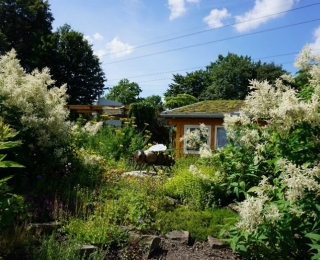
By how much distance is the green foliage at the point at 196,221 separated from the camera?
3.82 meters

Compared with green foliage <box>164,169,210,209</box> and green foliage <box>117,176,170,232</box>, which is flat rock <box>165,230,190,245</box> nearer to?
green foliage <box>117,176,170,232</box>

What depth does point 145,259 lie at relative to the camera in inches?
131

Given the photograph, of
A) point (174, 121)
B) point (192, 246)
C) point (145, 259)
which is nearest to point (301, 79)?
point (192, 246)

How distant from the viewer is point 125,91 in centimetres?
3994

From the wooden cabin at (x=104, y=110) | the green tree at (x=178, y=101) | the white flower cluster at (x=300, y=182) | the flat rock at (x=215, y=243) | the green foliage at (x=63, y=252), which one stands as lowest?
the flat rock at (x=215, y=243)

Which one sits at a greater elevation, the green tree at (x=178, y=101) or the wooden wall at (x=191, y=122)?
the green tree at (x=178, y=101)

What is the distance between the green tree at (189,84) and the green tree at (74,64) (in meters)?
10.8

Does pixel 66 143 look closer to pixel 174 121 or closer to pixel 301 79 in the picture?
pixel 301 79

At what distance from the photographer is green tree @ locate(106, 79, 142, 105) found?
128 feet

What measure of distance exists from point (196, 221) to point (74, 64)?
23.6 meters

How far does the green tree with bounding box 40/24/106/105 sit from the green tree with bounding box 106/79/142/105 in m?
11.6

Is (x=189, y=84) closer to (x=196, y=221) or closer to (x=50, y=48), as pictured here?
(x=50, y=48)

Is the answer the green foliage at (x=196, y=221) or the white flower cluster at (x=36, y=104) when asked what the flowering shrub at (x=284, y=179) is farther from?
the white flower cluster at (x=36, y=104)

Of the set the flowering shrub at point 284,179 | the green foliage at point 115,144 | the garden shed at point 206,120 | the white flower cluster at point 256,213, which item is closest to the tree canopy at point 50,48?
the garden shed at point 206,120
